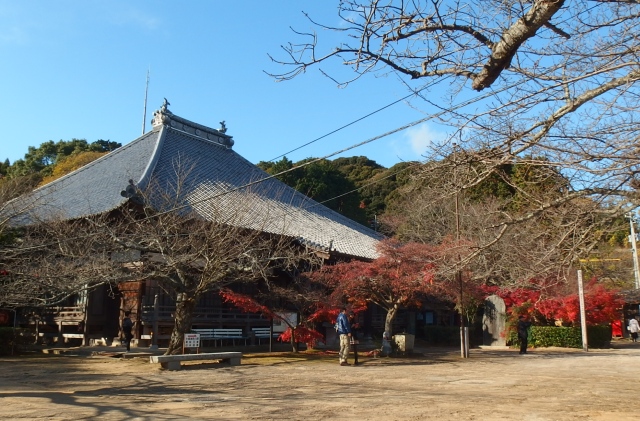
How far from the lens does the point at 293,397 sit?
9.00 meters

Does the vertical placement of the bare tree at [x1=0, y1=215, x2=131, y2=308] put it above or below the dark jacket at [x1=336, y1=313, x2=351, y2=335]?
above

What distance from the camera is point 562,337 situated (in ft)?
75.7

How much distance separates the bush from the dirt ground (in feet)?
4.23

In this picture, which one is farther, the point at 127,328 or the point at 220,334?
the point at 220,334

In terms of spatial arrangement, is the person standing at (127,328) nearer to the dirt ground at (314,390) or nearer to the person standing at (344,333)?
the dirt ground at (314,390)

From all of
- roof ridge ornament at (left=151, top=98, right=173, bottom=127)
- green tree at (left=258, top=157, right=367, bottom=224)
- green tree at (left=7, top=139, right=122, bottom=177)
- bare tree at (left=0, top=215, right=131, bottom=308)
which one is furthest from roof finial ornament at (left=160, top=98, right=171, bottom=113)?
green tree at (left=7, top=139, right=122, bottom=177)

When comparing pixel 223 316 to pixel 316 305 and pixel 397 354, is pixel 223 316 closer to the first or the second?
pixel 316 305

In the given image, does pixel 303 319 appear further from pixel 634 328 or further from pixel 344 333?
pixel 634 328

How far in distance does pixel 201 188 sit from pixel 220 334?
5.64 metres

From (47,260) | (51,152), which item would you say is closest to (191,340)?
(47,260)

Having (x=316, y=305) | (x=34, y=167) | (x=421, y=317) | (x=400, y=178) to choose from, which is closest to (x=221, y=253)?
(x=316, y=305)

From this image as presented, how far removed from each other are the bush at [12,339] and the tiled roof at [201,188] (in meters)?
3.52

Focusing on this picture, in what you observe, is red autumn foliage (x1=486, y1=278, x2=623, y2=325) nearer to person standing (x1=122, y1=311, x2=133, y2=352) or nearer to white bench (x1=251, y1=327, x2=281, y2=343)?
white bench (x1=251, y1=327, x2=281, y2=343)

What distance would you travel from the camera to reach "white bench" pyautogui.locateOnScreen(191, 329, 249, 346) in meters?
18.9
